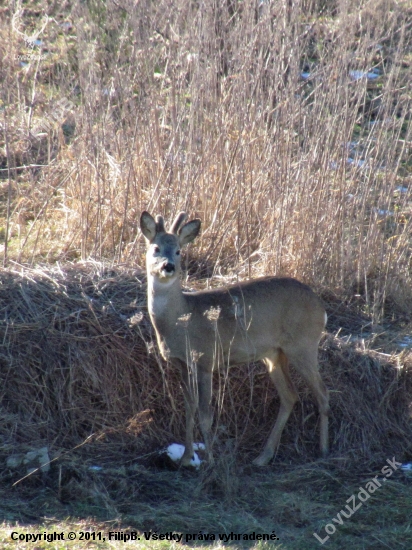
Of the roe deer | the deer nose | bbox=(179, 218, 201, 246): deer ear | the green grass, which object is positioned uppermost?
bbox=(179, 218, 201, 246): deer ear

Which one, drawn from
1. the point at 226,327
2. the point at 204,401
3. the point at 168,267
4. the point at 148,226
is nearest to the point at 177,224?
the point at 148,226

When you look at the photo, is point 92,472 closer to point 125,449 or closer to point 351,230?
point 125,449

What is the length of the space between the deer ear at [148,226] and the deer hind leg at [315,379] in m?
1.35

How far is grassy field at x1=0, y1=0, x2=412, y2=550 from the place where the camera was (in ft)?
19.0

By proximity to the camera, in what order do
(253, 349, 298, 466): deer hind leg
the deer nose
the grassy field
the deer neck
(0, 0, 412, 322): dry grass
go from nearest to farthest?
the deer nose → the deer neck → the grassy field → (253, 349, 298, 466): deer hind leg → (0, 0, 412, 322): dry grass

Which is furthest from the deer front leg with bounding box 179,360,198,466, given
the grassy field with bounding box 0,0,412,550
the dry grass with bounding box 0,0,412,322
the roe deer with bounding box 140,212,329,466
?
the dry grass with bounding box 0,0,412,322

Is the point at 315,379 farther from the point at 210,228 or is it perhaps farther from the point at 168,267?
the point at 210,228

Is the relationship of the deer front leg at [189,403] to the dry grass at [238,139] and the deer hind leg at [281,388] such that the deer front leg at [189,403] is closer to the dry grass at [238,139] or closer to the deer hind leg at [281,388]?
the deer hind leg at [281,388]

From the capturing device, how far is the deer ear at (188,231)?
5.62 m

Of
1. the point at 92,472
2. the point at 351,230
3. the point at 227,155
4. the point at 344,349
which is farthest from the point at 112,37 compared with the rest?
the point at 92,472

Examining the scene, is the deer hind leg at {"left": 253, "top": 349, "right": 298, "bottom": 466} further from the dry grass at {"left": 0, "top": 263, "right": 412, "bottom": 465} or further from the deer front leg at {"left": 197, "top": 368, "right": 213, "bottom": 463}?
the deer front leg at {"left": 197, "top": 368, "right": 213, "bottom": 463}

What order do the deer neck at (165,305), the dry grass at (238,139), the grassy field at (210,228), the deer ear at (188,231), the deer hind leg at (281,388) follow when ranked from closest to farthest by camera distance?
the deer neck at (165,305) < the deer ear at (188,231) < the grassy field at (210,228) < the deer hind leg at (281,388) < the dry grass at (238,139)

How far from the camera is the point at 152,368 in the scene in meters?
6.14

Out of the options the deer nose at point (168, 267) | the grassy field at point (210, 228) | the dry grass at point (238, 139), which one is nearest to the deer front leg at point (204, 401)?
the grassy field at point (210, 228)
